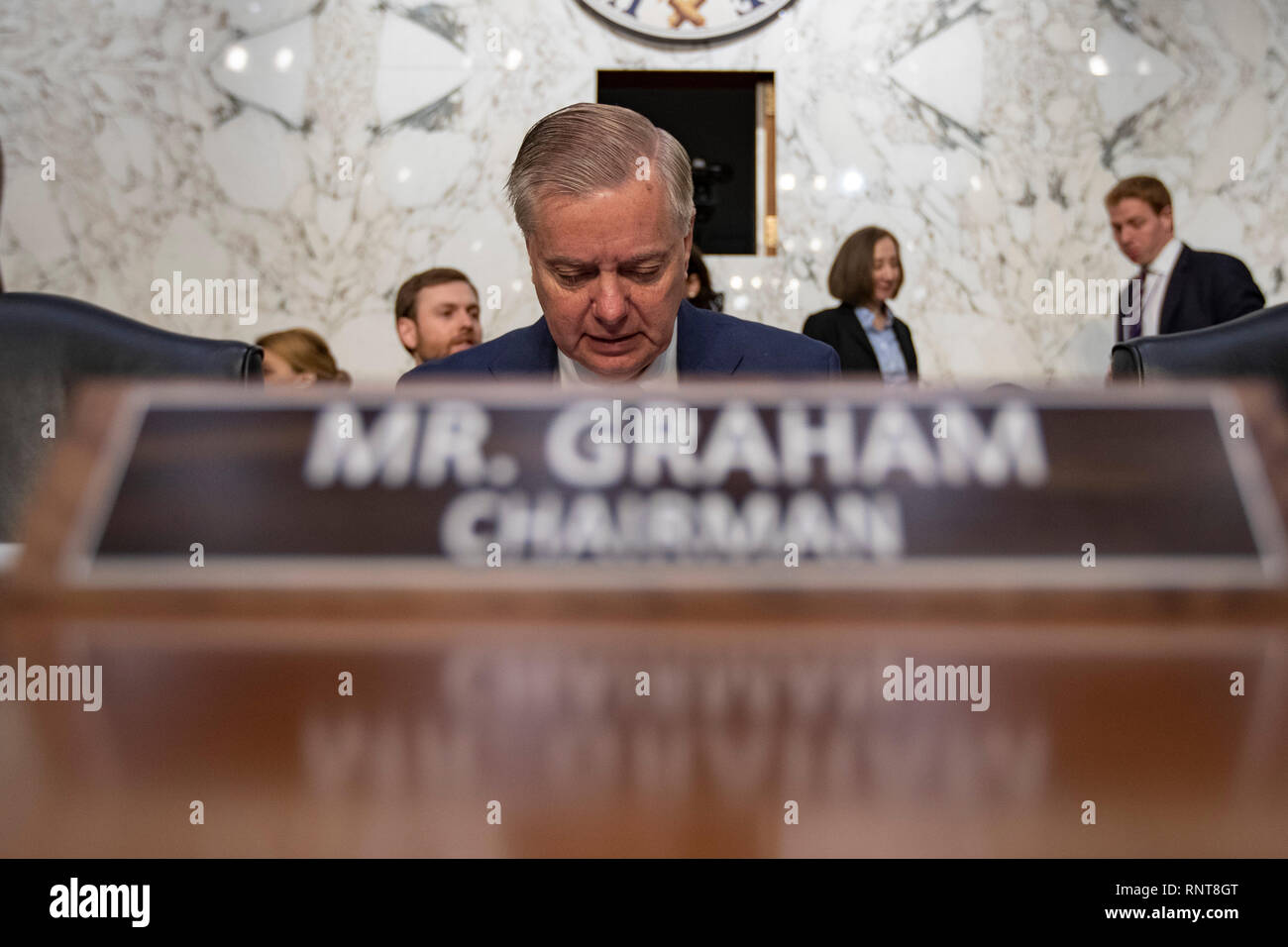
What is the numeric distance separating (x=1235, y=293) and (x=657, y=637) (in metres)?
2.99

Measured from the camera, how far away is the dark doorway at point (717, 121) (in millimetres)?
3961

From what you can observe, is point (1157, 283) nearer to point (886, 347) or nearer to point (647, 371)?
point (886, 347)

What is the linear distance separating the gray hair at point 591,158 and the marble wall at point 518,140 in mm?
2768

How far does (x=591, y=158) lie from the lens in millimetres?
1120

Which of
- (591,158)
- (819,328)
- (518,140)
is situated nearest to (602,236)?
(591,158)

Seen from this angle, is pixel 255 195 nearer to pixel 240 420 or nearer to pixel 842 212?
pixel 842 212

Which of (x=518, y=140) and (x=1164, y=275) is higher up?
(x=518, y=140)

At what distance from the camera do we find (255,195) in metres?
3.92

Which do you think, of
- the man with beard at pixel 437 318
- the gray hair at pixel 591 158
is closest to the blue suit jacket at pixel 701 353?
the gray hair at pixel 591 158

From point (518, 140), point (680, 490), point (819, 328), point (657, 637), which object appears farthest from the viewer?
point (518, 140)

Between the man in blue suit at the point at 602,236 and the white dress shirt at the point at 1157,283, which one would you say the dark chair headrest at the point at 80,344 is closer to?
the man in blue suit at the point at 602,236

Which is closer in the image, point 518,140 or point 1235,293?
point 1235,293

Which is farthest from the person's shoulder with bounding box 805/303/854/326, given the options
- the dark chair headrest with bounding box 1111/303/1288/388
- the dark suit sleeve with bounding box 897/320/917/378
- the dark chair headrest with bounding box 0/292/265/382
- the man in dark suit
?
the dark chair headrest with bounding box 0/292/265/382
